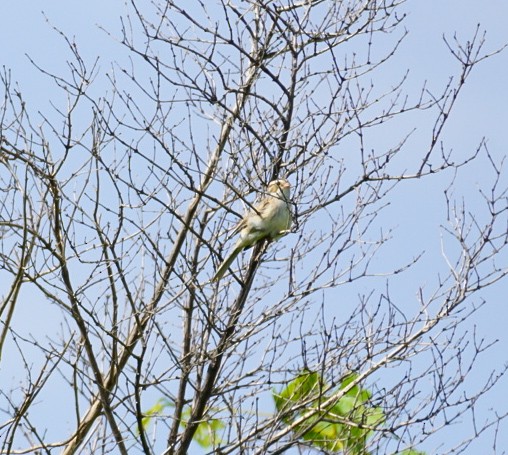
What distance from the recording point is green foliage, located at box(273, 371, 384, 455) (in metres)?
8.44

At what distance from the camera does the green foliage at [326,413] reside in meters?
8.44

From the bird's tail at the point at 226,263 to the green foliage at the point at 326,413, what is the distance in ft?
2.91

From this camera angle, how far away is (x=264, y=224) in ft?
29.7

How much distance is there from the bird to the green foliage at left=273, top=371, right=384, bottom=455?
952 millimetres

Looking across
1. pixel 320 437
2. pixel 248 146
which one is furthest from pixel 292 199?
pixel 320 437

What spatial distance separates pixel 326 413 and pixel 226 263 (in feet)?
4.42

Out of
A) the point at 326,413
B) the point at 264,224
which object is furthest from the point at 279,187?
the point at 326,413

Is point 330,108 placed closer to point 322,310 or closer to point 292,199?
point 292,199

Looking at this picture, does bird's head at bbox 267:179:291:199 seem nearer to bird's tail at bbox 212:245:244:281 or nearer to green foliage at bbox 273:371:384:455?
bird's tail at bbox 212:245:244:281

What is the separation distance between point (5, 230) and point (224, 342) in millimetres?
1668

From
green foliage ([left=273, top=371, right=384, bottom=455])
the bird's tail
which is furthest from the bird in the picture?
green foliage ([left=273, top=371, right=384, bottom=455])

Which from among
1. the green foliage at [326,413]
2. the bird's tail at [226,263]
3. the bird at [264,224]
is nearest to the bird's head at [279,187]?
the bird at [264,224]

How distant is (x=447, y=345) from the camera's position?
8.70 meters

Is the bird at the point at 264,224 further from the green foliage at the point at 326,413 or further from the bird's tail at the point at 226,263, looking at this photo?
the green foliage at the point at 326,413
